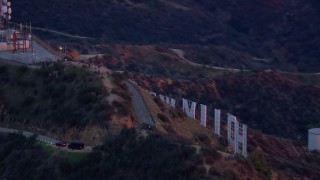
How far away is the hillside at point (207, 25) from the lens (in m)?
101

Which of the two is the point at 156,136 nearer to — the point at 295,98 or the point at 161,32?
the point at 295,98

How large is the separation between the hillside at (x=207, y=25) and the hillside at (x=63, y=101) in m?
48.2

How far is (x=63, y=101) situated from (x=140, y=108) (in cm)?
312

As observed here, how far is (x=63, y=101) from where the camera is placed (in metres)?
38.6

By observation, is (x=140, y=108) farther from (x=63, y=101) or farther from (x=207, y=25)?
(x=207, y=25)

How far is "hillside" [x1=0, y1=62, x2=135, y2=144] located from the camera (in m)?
36.0

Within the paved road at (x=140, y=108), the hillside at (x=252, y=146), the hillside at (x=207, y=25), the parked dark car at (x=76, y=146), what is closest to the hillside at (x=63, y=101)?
the paved road at (x=140, y=108)

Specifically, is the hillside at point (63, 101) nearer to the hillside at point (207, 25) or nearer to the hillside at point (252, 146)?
the hillside at point (252, 146)

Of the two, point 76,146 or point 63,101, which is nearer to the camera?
point 76,146

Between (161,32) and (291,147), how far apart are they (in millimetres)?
56644

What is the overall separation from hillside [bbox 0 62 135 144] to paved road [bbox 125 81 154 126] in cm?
52

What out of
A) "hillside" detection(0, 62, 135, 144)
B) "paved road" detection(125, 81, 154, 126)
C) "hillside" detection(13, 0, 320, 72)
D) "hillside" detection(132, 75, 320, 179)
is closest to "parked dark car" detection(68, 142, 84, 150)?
"hillside" detection(0, 62, 135, 144)

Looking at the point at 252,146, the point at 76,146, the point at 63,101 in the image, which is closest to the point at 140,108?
the point at 63,101

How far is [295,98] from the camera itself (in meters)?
72.1
